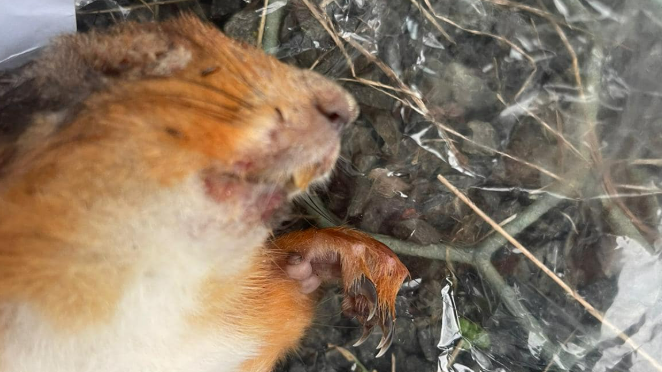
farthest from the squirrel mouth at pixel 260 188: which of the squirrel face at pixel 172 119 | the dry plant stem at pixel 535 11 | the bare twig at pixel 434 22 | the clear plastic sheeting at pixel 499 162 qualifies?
the dry plant stem at pixel 535 11

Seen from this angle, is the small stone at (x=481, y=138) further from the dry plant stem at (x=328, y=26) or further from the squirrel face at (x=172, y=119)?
the squirrel face at (x=172, y=119)

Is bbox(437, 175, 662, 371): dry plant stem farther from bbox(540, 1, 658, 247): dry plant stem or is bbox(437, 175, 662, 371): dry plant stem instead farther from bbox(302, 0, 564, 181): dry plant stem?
bbox(540, 1, 658, 247): dry plant stem

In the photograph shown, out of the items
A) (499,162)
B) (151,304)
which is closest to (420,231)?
(499,162)

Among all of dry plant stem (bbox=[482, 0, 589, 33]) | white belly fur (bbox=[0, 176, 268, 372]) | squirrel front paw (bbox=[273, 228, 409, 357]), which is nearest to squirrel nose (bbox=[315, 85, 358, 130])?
white belly fur (bbox=[0, 176, 268, 372])

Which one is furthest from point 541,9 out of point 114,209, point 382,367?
point 114,209

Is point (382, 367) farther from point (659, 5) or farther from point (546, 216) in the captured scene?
point (659, 5)

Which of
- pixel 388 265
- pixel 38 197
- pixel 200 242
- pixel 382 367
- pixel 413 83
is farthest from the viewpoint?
pixel 382 367
